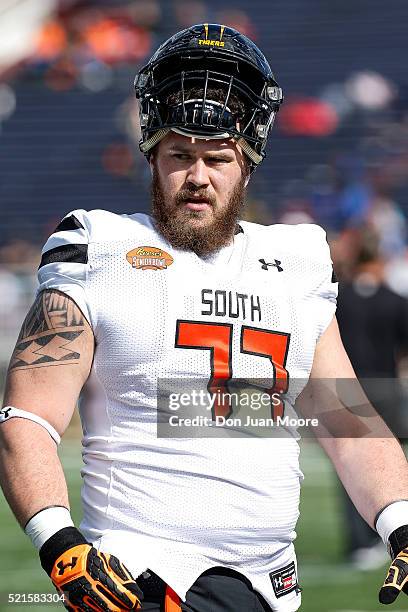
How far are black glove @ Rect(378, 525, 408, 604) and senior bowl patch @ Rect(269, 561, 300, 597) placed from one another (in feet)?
0.73

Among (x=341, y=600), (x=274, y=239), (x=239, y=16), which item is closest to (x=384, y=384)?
(x=341, y=600)

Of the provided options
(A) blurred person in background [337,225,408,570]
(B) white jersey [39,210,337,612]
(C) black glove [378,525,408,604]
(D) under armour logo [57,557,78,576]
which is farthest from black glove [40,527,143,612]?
(A) blurred person in background [337,225,408,570]

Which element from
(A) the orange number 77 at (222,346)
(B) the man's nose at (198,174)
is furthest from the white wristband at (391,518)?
(B) the man's nose at (198,174)

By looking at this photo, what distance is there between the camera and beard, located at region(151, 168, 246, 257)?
8.93 ft

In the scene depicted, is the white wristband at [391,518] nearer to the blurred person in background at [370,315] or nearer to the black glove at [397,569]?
the black glove at [397,569]

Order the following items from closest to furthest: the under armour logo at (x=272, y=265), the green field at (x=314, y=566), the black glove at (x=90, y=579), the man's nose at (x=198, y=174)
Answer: the black glove at (x=90, y=579), the man's nose at (x=198, y=174), the under armour logo at (x=272, y=265), the green field at (x=314, y=566)

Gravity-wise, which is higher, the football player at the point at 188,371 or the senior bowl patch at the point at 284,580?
the football player at the point at 188,371

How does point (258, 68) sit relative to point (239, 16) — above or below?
below

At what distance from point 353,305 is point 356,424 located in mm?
4966

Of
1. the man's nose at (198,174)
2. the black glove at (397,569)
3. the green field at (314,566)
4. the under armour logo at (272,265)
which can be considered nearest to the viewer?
the black glove at (397,569)

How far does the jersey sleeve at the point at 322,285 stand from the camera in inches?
112

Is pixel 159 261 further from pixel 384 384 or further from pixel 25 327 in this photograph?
pixel 384 384

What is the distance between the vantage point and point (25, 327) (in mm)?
2648

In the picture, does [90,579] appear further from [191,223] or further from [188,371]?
[191,223]
